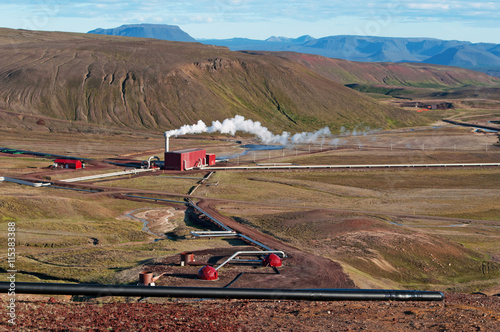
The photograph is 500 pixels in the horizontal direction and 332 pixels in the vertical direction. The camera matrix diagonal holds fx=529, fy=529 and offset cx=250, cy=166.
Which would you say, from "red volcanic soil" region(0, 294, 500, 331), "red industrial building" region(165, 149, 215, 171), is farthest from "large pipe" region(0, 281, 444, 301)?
"red industrial building" region(165, 149, 215, 171)

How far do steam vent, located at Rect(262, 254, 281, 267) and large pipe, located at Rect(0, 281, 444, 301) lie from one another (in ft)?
53.3

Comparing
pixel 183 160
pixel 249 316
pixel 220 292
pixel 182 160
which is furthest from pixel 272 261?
pixel 183 160

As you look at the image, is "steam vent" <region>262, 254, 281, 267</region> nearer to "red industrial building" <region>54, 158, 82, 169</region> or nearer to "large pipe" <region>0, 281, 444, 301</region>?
"large pipe" <region>0, 281, 444, 301</region>

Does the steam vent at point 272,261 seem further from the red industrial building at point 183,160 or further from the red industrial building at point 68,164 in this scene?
the red industrial building at point 68,164

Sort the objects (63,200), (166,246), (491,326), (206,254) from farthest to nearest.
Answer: (63,200)
(166,246)
(206,254)
(491,326)

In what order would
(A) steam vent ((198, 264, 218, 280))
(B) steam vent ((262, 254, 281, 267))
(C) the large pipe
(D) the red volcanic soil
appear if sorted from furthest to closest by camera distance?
(B) steam vent ((262, 254, 281, 267)) → (A) steam vent ((198, 264, 218, 280)) → (C) the large pipe → (D) the red volcanic soil

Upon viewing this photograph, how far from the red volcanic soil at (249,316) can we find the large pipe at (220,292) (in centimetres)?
43

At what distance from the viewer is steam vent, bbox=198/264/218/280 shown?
144ft

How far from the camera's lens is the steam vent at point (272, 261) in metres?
49.6

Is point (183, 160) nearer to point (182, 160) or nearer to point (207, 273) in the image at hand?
point (182, 160)

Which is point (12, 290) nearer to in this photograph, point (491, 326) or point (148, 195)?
point (491, 326)

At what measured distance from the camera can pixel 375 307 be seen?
3238cm

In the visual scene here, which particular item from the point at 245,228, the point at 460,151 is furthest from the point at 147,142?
the point at 245,228

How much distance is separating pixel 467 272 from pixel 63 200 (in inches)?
A: 2154
